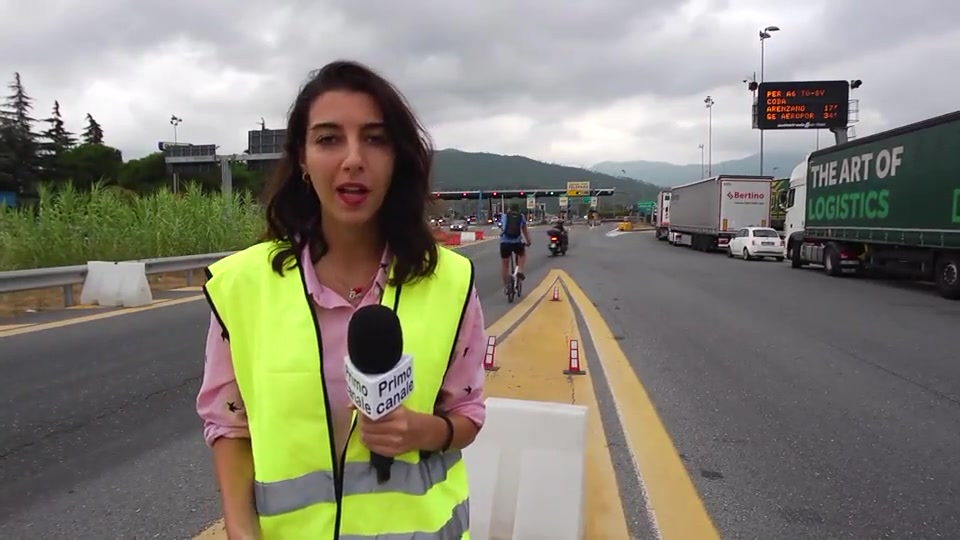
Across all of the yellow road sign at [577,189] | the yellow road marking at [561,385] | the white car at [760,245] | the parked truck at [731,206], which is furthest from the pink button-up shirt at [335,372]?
the yellow road sign at [577,189]

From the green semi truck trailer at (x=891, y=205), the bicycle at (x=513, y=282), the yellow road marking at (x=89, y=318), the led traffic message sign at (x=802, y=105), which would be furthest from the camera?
the led traffic message sign at (x=802, y=105)

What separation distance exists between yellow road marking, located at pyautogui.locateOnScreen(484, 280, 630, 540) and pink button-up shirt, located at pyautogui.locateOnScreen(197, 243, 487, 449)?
5.96 ft

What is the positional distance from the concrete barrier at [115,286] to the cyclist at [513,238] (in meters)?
6.08

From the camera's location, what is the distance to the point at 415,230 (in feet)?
5.79

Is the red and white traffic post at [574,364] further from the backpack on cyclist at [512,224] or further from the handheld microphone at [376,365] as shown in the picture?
the backpack on cyclist at [512,224]

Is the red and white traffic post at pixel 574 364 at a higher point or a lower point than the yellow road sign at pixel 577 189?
lower

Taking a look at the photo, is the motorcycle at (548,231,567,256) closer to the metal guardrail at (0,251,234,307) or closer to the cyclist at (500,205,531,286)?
the cyclist at (500,205,531,286)

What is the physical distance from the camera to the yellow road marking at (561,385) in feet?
11.9

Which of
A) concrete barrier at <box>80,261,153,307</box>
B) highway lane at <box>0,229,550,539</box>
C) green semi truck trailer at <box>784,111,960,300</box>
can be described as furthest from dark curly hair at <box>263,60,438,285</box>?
green semi truck trailer at <box>784,111,960,300</box>

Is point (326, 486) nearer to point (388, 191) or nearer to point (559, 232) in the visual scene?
point (388, 191)

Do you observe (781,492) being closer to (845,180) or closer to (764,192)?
(845,180)

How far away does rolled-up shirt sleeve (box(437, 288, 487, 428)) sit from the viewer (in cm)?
167

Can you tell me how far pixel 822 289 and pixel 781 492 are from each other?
13488 millimetres

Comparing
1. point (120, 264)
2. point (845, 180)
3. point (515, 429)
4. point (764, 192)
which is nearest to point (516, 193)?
point (764, 192)
